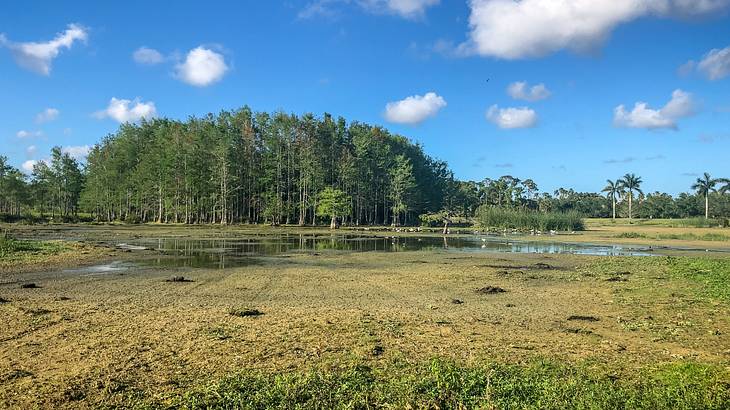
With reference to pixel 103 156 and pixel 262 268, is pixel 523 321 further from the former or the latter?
pixel 103 156

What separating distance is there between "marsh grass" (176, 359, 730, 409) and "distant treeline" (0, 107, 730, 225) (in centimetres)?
7270

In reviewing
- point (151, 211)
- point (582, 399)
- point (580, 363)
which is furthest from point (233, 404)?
point (151, 211)

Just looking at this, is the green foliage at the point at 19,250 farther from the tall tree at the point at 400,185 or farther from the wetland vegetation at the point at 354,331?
the tall tree at the point at 400,185

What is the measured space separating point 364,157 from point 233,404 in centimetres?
8862

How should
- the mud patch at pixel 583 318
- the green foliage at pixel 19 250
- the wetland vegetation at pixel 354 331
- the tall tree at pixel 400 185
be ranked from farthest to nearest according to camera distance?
the tall tree at pixel 400 185
the green foliage at pixel 19 250
the mud patch at pixel 583 318
the wetland vegetation at pixel 354 331

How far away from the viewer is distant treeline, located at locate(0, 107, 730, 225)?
81812 millimetres

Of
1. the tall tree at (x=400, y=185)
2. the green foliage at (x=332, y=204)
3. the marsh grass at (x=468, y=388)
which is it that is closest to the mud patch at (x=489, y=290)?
the marsh grass at (x=468, y=388)

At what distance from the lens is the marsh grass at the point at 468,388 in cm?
578

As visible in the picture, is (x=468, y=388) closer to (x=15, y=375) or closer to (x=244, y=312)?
(x=15, y=375)

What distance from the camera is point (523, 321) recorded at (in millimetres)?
11125

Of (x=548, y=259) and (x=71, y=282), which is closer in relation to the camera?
(x=71, y=282)

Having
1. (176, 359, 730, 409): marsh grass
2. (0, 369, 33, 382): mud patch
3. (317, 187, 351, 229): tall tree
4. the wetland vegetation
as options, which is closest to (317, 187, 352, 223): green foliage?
(317, 187, 351, 229): tall tree

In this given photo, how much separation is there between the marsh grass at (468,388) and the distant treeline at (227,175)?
239 ft

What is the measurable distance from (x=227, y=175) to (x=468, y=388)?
76.6 meters
